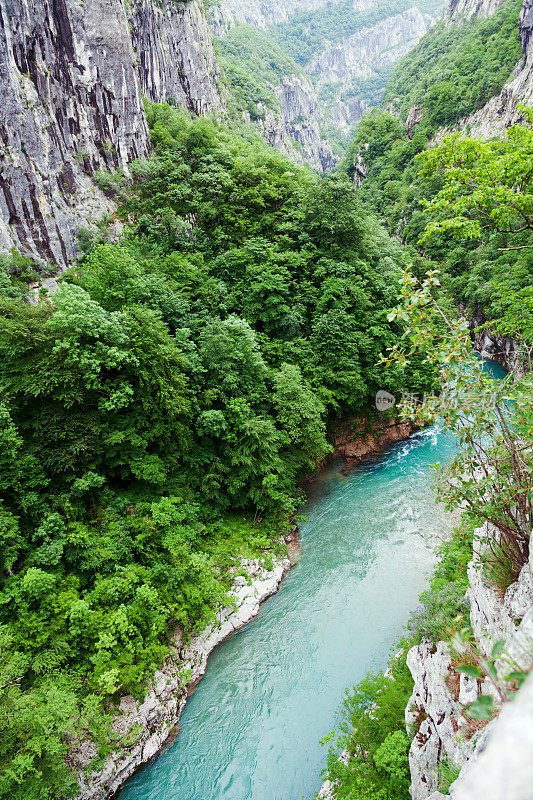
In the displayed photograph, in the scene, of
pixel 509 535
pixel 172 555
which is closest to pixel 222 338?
pixel 172 555

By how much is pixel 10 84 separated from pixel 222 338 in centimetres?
1294

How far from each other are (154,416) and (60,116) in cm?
1512

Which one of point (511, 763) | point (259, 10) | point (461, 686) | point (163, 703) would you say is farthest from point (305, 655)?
point (259, 10)

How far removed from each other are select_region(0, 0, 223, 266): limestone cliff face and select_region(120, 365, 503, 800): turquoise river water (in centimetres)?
1591

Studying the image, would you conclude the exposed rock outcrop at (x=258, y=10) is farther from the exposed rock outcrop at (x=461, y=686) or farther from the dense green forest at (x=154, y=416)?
the exposed rock outcrop at (x=461, y=686)

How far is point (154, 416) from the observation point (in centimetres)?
1039

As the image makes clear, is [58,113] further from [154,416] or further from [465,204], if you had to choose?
[465,204]

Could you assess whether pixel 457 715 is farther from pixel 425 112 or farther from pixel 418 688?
pixel 425 112

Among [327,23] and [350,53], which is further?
[327,23]

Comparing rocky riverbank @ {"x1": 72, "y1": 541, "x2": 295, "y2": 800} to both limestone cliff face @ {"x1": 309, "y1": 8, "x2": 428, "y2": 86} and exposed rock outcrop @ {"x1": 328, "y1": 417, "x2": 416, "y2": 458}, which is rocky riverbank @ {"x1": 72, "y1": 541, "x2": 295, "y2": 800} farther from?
limestone cliff face @ {"x1": 309, "y1": 8, "x2": 428, "y2": 86}

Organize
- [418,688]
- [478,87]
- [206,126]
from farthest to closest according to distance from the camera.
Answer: [478,87], [206,126], [418,688]

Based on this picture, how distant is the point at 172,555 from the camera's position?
9.36 m

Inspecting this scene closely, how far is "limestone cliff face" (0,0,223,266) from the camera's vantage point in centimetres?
1352

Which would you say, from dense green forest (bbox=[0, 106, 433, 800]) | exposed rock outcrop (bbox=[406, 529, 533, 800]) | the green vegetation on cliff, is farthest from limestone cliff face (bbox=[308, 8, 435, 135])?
exposed rock outcrop (bbox=[406, 529, 533, 800])
